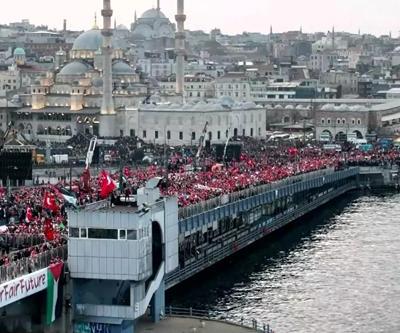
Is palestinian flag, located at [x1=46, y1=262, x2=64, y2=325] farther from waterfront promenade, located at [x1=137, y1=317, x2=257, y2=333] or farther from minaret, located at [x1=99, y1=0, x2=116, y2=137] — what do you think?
minaret, located at [x1=99, y1=0, x2=116, y2=137]

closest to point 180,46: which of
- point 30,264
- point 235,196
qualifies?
point 235,196

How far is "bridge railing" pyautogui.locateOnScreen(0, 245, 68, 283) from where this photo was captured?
80.8 feet

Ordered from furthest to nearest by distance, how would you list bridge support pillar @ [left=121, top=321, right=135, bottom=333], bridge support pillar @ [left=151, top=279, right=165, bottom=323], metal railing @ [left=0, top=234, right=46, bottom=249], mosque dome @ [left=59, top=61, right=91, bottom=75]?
mosque dome @ [left=59, top=61, right=91, bottom=75] → metal railing @ [left=0, top=234, right=46, bottom=249] → bridge support pillar @ [left=151, top=279, right=165, bottom=323] → bridge support pillar @ [left=121, top=321, right=135, bottom=333]

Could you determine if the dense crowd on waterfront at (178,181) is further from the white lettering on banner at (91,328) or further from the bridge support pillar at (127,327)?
the bridge support pillar at (127,327)

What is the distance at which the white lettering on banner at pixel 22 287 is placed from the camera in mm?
23828

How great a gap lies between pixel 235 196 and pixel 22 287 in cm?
2175

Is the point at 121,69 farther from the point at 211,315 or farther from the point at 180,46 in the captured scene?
the point at 211,315

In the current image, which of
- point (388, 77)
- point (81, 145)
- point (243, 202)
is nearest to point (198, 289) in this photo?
point (243, 202)

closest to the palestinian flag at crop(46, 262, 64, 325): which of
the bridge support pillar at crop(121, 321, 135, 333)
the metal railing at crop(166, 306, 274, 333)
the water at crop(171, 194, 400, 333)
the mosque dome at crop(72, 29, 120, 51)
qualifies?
the bridge support pillar at crop(121, 321, 135, 333)

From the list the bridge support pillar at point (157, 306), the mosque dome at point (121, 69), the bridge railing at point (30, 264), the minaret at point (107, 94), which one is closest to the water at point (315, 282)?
the bridge support pillar at point (157, 306)

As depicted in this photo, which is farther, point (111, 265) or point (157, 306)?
point (157, 306)

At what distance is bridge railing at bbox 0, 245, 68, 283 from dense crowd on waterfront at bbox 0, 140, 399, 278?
0.20 metres

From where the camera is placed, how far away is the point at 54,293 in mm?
25672

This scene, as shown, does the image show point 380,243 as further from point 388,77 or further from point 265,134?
point 388,77
